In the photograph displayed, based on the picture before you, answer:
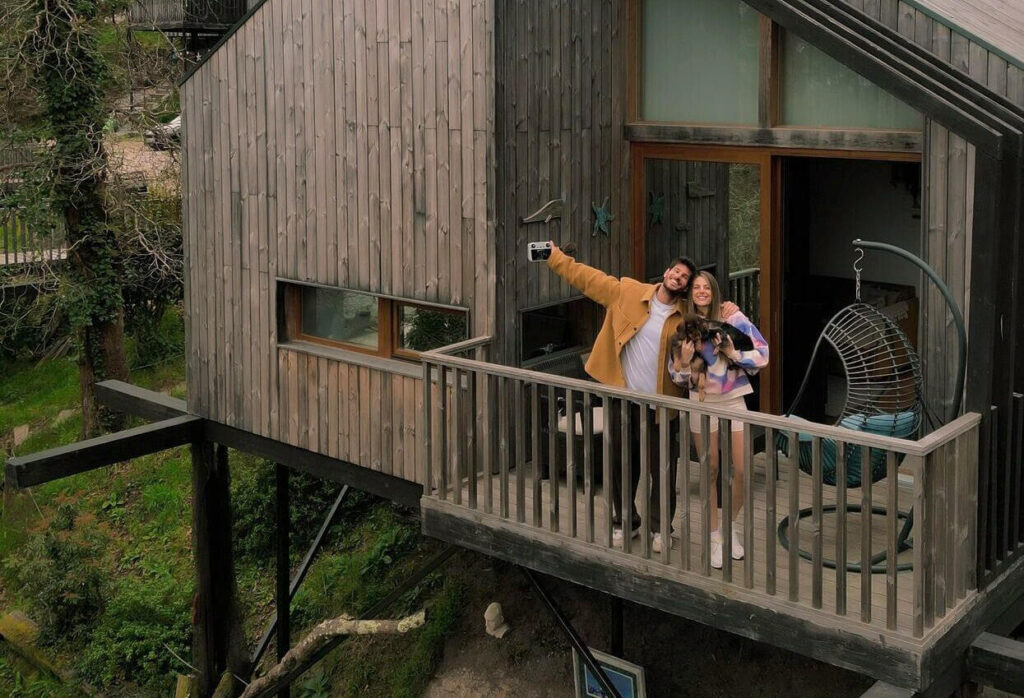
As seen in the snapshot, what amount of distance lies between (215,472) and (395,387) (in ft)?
9.96

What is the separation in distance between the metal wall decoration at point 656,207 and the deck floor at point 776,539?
1.66 meters

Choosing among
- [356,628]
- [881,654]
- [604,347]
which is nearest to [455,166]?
[604,347]

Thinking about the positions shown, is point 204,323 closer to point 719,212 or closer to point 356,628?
point 356,628

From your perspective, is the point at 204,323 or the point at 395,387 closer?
the point at 395,387

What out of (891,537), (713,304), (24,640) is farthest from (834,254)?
(24,640)

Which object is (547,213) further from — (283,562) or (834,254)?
(283,562)

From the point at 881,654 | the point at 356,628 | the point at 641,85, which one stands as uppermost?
the point at 641,85

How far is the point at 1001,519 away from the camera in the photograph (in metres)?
6.54

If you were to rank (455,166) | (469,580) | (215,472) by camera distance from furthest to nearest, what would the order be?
(469,580) → (215,472) → (455,166)

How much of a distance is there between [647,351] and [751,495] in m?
1.02

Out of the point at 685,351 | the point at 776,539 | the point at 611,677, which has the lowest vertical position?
the point at 611,677

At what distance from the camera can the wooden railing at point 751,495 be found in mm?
5926

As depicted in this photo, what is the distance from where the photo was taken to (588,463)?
23.0ft

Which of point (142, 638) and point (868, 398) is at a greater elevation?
point (868, 398)
